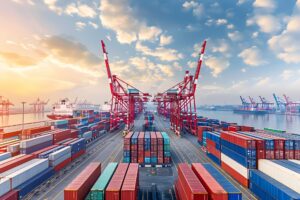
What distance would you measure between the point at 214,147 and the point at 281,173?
1762 centimetres

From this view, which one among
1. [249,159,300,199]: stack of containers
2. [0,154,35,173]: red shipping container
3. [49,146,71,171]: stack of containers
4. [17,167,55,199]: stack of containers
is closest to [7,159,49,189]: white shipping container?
[17,167,55,199]: stack of containers

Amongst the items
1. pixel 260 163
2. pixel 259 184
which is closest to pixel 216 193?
pixel 259 184

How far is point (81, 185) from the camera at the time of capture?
1862 cm

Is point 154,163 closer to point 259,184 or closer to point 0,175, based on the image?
point 259,184

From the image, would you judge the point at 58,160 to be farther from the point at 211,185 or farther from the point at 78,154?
the point at 211,185

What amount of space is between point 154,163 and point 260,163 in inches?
752

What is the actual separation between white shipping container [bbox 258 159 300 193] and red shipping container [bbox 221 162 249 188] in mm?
3010

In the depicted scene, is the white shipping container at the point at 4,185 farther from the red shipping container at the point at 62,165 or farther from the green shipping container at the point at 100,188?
the red shipping container at the point at 62,165

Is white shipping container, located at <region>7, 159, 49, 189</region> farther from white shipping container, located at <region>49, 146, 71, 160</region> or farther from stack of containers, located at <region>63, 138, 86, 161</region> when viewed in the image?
stack of containers, located at <region>63, 138, 86, 161</region>

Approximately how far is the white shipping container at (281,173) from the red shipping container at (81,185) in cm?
2392

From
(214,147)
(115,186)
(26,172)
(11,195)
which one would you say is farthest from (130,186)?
(214,147)

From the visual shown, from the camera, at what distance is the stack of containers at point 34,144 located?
108 ft

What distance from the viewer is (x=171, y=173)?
3164 centimetres

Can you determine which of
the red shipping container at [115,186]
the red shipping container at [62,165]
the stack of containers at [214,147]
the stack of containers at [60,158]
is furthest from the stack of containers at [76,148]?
the stack of containers at [214,147]
